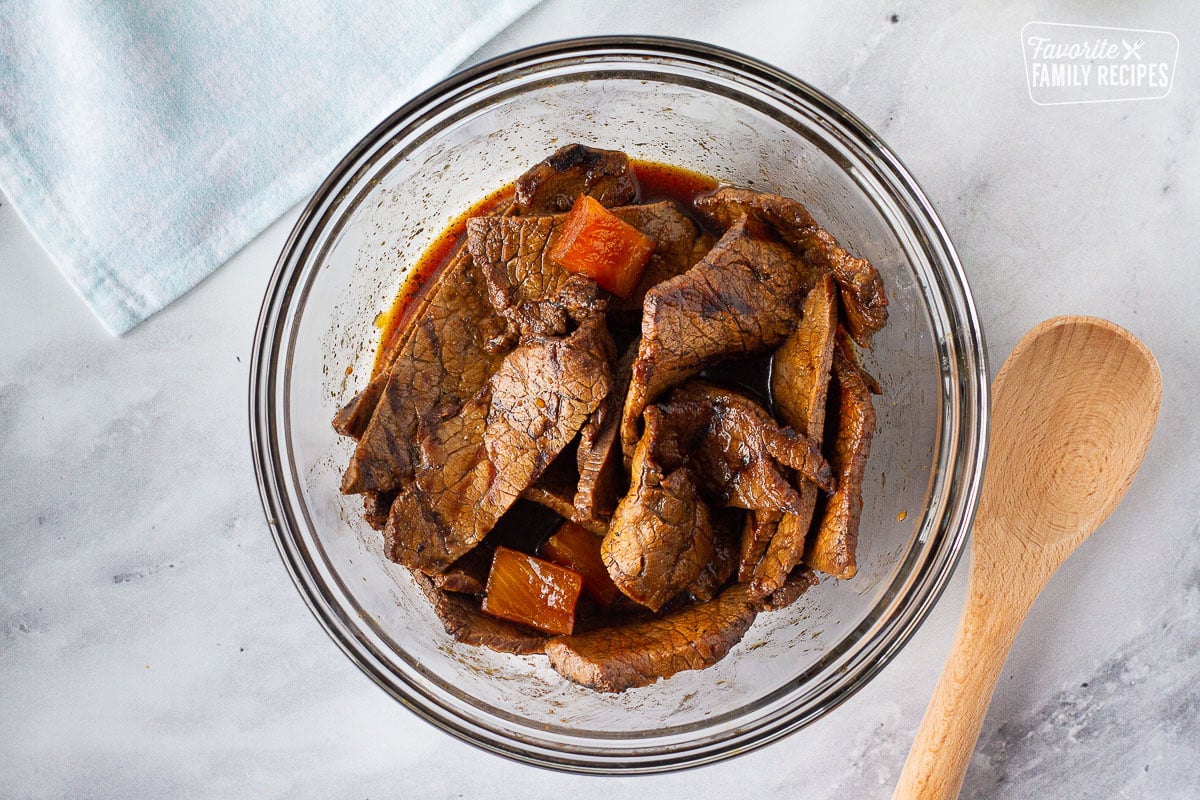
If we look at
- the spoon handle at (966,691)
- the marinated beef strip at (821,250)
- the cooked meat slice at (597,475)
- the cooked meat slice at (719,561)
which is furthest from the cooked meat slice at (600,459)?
the spoon handle at (966,691)

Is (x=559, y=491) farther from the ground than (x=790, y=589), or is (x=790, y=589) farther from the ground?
(x=790, y=589)

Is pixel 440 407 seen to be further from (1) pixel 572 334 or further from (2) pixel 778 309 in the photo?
(2) pixel 778 309

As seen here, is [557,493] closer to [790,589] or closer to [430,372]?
[430,372]

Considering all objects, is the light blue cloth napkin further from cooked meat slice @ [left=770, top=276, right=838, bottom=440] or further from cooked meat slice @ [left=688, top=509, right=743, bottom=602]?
cooked meat slice @ [left=688, top=509, right=743, bottom=602]

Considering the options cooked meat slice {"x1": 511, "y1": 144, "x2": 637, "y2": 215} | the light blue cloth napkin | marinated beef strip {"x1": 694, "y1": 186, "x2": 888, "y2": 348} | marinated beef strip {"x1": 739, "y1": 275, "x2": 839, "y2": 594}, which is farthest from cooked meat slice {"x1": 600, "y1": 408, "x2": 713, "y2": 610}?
the light blue cloth napkin

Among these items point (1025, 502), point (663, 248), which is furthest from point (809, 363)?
point (1025, 502)

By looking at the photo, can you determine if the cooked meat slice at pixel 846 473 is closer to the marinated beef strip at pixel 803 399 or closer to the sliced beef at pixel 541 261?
the marinated beef strip at pixel 803 399
